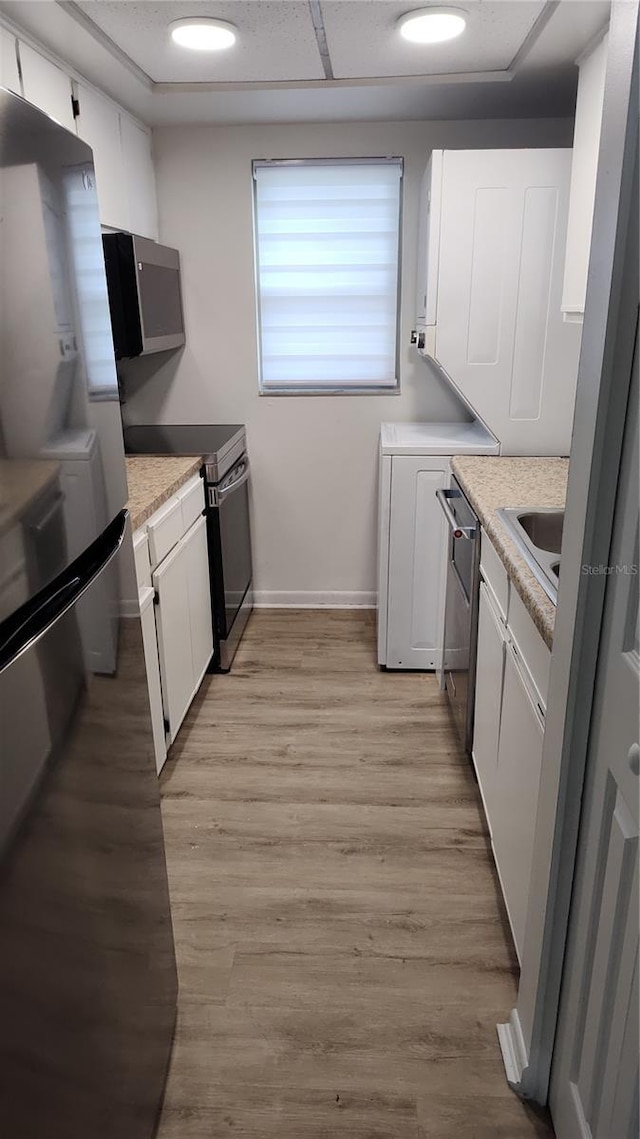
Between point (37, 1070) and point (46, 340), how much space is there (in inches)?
33.1

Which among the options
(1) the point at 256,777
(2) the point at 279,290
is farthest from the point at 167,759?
(2) the point at 279,290

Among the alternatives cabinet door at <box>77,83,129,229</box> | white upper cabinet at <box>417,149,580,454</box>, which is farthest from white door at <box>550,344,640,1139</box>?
cabinet door at <box>77,83,129,229</box>

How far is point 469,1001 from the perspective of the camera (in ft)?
5.34

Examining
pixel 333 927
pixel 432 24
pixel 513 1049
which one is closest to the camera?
pixel 513 1049

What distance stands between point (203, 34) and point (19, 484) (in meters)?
1.90

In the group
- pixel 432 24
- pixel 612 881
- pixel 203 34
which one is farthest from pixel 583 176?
pixel 612 881

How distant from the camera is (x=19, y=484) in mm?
794

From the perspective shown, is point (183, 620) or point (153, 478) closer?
point (153, 478)

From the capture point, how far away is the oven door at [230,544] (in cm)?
293

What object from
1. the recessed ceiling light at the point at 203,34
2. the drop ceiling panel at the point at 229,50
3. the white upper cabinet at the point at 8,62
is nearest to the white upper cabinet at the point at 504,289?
the drop ceiling panel at the point at 229,50

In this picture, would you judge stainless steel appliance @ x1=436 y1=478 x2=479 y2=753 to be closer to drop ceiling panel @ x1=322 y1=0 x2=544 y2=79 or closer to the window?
the window

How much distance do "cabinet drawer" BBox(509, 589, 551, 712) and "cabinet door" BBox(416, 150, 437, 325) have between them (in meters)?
1.50

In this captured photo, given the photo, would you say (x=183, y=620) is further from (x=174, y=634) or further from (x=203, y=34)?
(x=203, y=34)

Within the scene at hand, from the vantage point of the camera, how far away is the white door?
97 cm
